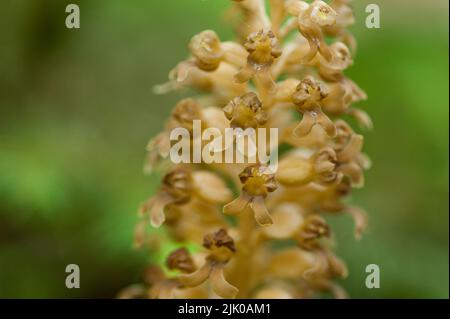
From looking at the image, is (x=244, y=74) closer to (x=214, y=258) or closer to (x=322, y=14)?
(x=322, y=14)

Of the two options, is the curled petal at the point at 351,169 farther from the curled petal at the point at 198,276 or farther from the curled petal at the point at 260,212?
the curled petal at the point at 198,276

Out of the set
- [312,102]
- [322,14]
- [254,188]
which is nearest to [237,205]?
[254,188]

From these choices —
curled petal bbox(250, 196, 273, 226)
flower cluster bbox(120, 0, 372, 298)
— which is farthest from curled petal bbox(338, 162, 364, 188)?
curled petal bbox(250, 196, 273, 226)

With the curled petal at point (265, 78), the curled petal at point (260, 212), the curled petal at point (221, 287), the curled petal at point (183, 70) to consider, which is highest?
the curled petal at point (183, 70)

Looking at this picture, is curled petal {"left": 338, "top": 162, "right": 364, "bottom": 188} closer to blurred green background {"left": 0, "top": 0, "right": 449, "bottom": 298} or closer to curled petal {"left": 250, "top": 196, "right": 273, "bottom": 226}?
curled petal {"left": 250, "top": 196, "right": 273, "bottom": 226}

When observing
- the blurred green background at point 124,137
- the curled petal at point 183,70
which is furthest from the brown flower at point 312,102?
the blurred green background at point 124,137

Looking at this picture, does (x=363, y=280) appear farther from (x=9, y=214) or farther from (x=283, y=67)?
(x=9, y=214)
